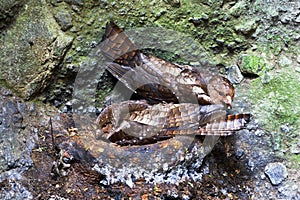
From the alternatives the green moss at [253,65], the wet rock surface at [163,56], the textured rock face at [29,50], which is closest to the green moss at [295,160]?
the wet rock surface at [163,56]

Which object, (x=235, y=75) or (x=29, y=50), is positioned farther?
(x=235, y=75)

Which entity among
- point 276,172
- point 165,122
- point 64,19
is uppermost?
point 64,19

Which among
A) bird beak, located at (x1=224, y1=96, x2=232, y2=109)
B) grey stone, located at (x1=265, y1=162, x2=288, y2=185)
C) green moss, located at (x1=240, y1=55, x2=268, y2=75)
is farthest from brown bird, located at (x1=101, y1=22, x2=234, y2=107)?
grey stone, located at (x1=265, y1=162, x2=288, y2=185)

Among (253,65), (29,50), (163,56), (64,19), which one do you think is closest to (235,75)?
(253,65)

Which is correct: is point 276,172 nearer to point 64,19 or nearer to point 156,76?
point 156,76

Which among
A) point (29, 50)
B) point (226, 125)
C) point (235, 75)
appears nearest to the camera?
point (226, 125)

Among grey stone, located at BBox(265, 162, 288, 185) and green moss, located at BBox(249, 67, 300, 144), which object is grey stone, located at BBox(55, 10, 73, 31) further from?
grey stone, located at BBox(265, 162, 288, 185)

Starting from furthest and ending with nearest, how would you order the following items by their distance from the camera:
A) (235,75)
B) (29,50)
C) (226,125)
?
(235,75) < (29,50) < (226,125)

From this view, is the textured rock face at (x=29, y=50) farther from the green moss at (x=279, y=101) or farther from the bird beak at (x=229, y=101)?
the green moss at (x=279, y=101)

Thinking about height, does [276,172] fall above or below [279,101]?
below
